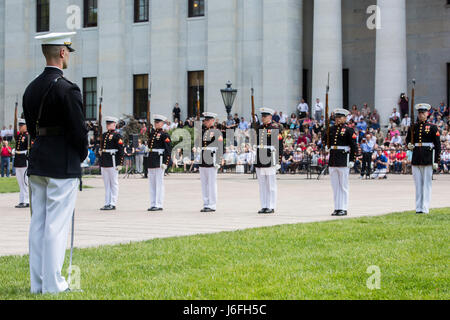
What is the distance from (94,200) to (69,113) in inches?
559

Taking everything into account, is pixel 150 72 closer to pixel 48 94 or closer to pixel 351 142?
pixel 351 142

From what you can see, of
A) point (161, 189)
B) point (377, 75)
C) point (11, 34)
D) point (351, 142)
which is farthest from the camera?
point (11, 34)

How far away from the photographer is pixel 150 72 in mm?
46812

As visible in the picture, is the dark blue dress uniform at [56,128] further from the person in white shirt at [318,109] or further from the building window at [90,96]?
the building window at [90,96]

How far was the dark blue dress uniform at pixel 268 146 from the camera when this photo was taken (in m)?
16.8

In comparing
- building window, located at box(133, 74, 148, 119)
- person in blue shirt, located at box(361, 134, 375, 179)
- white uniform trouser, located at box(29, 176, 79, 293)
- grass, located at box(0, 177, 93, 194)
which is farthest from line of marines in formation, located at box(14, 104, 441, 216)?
building window, located at box(133, 74, 148, 119)

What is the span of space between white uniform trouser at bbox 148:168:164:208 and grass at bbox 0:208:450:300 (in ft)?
19.2

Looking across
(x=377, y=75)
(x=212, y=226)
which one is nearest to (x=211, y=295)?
(x=212, y=226)

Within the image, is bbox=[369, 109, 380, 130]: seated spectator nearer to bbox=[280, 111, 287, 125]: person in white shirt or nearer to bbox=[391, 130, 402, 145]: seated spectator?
bbox=[391, 130, 402, 145]: seated spectator

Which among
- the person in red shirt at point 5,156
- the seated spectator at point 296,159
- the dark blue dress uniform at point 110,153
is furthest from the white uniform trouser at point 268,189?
the person in red shirt at point 5,156

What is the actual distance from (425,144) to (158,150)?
6344 mm

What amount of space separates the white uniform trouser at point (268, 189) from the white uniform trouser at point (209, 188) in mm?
1212

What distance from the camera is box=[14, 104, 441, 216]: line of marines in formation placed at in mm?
15766
